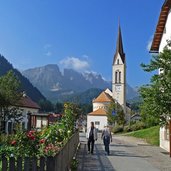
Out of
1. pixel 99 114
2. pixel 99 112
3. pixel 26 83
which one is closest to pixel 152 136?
pixel 99 114

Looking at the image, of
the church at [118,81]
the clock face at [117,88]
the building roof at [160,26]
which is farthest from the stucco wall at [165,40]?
the clock face at [117,88]

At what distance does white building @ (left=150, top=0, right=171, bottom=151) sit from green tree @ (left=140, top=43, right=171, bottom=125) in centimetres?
601

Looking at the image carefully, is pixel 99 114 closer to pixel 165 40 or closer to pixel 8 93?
pixel 8 93

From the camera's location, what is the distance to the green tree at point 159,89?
698 inches

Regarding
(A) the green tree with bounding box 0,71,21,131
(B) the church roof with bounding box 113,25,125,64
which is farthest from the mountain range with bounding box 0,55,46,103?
(A) the green tree with bounding box 0,71,21,131

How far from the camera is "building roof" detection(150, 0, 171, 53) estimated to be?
2547cm

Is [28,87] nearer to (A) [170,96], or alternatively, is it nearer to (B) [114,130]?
(B) [114,130]

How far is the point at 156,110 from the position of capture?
18.2 m

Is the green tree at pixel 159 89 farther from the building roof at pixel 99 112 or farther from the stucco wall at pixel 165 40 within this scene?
the building roof at pixel 99 112

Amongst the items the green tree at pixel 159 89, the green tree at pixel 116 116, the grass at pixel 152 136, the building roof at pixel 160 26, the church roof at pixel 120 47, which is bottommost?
the grass at pixel 152 136

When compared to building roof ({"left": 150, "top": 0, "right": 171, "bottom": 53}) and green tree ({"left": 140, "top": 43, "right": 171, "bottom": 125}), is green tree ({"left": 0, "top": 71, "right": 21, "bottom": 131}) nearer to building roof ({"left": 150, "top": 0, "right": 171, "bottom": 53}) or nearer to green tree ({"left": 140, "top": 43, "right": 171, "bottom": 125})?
building roof ({"left": 150, "top": 0, "right": 171, "bottom": 53})

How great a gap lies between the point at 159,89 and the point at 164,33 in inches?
421

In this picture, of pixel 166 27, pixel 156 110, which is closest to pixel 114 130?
pixel 166 27

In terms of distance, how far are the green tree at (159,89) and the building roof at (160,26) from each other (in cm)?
796
